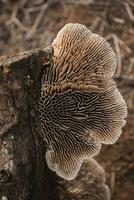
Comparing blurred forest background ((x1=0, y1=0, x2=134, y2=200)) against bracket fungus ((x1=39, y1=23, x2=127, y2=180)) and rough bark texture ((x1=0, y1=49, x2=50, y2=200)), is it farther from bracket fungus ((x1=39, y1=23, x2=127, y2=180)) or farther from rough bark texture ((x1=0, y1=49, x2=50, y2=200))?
rough bark texture ((x1=0, y1=49, x2=50, y2=200))

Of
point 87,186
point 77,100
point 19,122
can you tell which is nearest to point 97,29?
point 87,186

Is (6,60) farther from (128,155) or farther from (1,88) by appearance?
(128,155)

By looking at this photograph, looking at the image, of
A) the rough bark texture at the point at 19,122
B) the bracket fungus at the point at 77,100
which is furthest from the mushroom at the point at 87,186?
the rough bark texture at the point at 19,122

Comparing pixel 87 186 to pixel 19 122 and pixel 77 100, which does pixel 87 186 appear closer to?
pixel 77 100

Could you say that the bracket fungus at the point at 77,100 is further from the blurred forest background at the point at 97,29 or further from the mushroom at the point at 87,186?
the blurred forest background at the point at 97,29

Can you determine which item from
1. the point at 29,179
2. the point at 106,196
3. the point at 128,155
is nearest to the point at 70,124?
the point at 29,179

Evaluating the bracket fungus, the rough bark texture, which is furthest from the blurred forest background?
the rough bark texture
